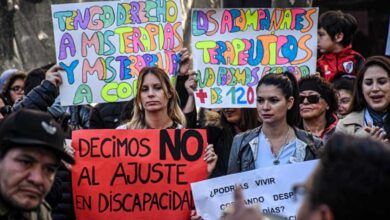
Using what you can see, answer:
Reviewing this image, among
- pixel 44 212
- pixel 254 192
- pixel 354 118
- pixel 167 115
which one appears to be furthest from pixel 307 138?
pixel 44 212

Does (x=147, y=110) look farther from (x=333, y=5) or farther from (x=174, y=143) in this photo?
(x=333, y=5)

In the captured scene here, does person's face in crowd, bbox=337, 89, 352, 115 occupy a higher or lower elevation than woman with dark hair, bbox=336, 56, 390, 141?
lower

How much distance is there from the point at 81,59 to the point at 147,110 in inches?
36.5

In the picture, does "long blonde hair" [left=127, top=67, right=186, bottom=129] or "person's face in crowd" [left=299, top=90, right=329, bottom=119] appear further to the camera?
"person's face in crowd" [left=299, top=90, right=329, bottom=119]

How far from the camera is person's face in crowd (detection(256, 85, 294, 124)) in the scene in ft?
21.8

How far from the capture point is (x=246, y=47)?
8.13 m

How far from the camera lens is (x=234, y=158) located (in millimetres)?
6641

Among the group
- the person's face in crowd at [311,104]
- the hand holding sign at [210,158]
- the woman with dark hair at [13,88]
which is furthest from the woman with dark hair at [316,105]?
the woman with dark hair at [13,88]

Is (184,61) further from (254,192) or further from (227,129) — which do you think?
(254,192)

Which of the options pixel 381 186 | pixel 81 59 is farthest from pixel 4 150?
pixel 81 59

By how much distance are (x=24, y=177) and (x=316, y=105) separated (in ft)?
13.5

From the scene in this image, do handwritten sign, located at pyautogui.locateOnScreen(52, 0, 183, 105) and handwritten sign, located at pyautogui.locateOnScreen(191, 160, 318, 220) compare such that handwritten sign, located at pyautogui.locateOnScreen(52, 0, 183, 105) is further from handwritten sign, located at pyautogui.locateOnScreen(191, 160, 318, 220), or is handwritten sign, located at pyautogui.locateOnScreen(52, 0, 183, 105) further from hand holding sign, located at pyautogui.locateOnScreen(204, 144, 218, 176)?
handwritten sign, located at pyautogui.locateOnScreen(191, 160, 318, 220)

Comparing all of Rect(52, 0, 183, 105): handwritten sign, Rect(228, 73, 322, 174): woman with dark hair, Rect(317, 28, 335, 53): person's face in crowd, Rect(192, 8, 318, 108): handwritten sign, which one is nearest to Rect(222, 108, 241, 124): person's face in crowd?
Rect(192, 8, 318, 108): handwritten sign

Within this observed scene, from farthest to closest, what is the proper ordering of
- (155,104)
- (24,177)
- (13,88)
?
(13,88) < (155,104) < (24,177)
